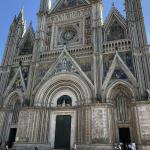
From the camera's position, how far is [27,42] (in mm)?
22562

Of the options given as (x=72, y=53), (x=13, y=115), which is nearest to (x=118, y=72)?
(x=72, y=53)

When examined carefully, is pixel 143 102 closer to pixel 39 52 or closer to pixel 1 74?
pixel 39 52

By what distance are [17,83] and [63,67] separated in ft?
16.3

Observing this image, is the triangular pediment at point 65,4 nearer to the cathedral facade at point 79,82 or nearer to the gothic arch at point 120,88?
the cathedral facade at point 79,82

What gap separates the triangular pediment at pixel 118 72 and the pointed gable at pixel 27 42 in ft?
31.0

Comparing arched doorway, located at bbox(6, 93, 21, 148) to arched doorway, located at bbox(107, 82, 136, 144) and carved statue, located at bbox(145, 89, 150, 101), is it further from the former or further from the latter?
carved statue, located at bbox(145, 89, 150, 101)

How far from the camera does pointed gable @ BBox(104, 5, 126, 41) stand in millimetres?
18675

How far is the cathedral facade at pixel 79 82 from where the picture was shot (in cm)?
1518

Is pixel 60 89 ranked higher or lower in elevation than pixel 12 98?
higher

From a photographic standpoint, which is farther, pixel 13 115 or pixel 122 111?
pixel 13 115

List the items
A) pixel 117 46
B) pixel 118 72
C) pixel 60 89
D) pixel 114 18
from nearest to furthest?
pixel 118 72 → pixel 117 46 → pixel 60 89 → pixel 114 18

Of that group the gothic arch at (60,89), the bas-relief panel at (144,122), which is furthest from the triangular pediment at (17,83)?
the bas-relief panel at (144,122)

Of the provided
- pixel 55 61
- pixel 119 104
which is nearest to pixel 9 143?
pixel 55 61

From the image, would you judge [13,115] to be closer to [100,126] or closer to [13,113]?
[13,113]
